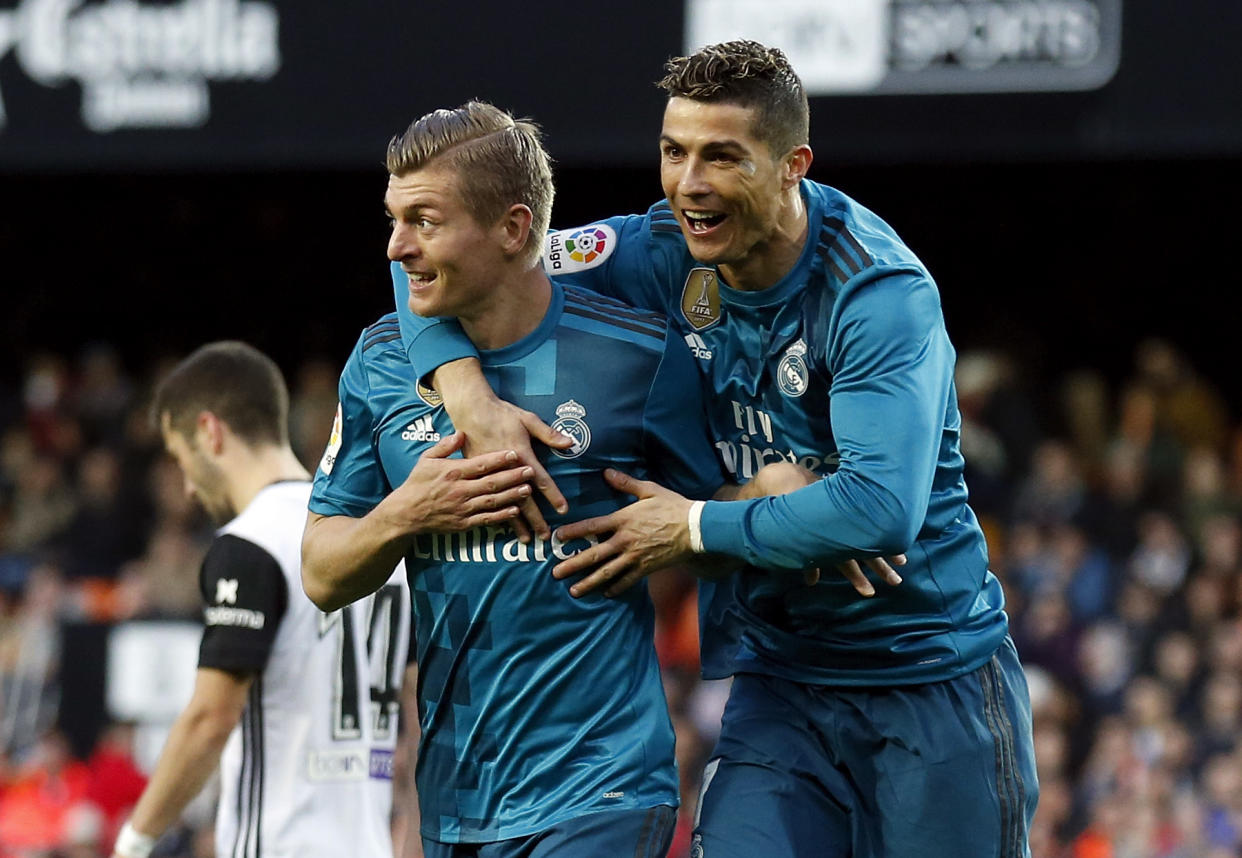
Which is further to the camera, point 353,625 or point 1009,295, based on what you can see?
point 1009,295

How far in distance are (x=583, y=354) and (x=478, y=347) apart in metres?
0.20

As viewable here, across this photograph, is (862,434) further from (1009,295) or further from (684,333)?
(1009,295)

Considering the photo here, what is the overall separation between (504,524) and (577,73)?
550 cm

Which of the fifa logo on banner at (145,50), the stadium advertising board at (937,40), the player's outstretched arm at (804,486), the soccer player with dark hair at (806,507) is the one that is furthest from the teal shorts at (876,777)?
the fifa logo on banner at (145,50)

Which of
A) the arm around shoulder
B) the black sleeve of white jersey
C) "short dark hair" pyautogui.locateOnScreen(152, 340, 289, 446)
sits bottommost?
the black sleeve of white jersey

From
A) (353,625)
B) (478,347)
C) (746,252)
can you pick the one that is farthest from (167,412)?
(746,252)

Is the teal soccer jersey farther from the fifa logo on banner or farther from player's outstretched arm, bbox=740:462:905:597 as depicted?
the fifa logo on banner

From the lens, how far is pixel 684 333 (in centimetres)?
367

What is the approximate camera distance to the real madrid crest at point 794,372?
3.50 meters

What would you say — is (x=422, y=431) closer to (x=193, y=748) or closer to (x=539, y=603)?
(x=539, y=603)

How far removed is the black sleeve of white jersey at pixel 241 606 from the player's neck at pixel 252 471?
0.94 ft

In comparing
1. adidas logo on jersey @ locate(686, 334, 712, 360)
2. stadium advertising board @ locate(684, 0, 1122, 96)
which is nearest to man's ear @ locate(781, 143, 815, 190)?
adidas logo on jersey @ locate(686, 334, 712, 360)

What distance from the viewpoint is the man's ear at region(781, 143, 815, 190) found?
3488mm

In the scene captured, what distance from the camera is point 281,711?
435 cm
